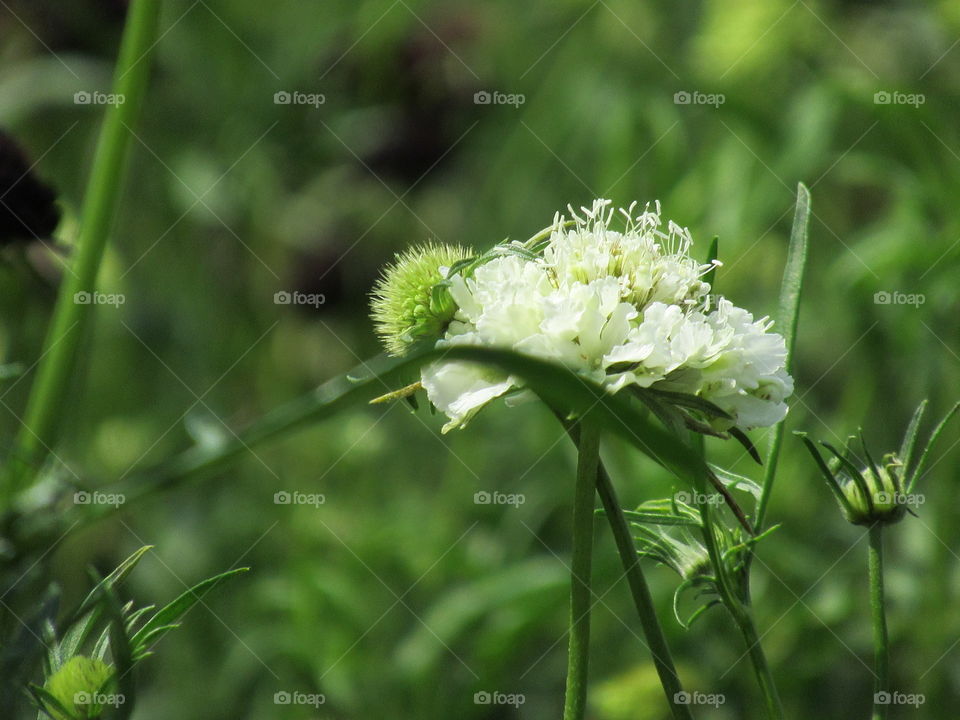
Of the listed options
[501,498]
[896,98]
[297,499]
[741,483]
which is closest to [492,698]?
[501,498]

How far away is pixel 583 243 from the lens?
2.54 ft

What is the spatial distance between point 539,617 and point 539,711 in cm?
47

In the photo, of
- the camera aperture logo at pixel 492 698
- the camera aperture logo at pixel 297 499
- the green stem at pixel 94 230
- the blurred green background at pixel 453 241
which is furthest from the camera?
the camera aperture logo at pixel 297 499

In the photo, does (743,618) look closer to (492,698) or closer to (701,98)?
(492,698)

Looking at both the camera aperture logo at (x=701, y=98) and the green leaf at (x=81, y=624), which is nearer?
the green leaf at (x=81, y=624)

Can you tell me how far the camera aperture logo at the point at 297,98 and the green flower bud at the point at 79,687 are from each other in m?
1.70

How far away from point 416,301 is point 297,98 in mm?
1617

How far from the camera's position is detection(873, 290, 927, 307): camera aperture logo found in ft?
4.83

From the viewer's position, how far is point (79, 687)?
25.4 inches

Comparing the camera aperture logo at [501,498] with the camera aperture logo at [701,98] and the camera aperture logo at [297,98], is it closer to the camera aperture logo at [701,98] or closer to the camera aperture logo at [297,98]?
the camera aperture logo at [701,98]

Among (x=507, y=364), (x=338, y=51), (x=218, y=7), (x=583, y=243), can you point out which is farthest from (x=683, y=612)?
(x=218, y=7)

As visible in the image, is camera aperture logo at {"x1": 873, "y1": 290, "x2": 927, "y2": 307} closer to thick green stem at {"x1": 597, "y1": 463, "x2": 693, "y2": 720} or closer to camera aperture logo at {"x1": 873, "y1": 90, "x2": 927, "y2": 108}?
camera aperture logo at {"x1": 873, "y1": 90, "x2": 927, "y2": 108}

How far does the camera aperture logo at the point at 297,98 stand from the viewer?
86.2 inches

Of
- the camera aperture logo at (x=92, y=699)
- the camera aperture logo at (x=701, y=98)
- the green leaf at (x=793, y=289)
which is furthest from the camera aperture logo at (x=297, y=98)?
the camera aperture logo at (x=92, y=699)
